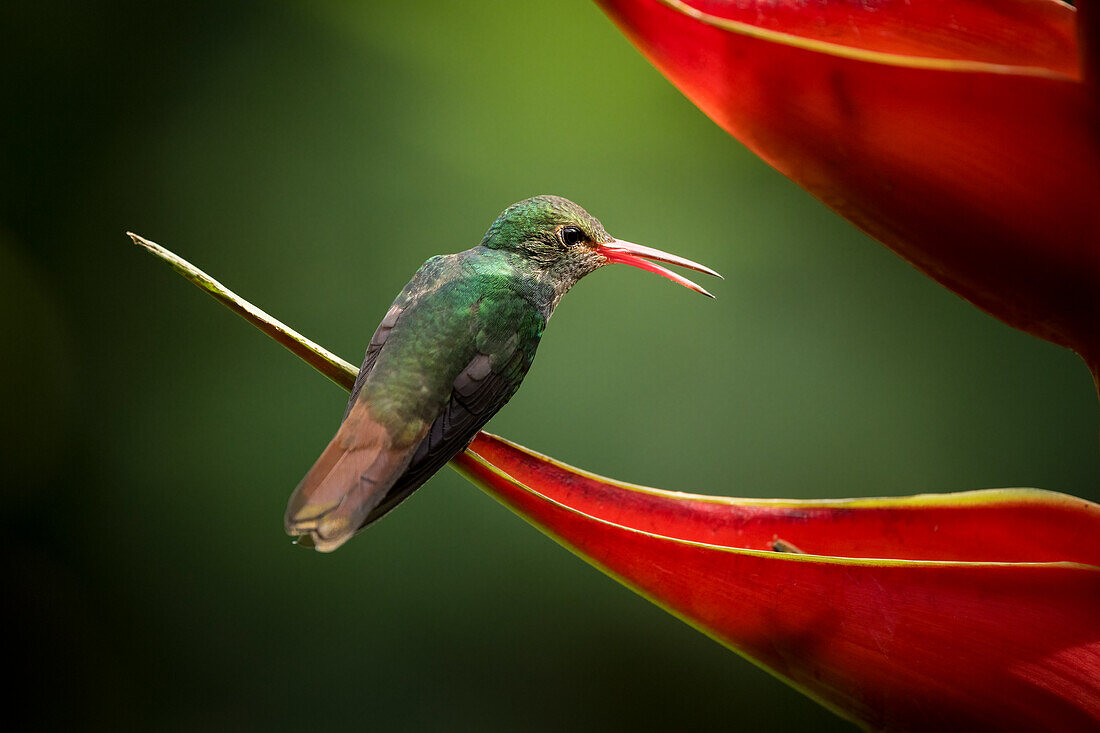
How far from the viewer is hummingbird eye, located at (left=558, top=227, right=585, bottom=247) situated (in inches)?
19.4

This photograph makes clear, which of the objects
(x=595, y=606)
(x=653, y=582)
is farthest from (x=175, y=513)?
(x=653, y=582)

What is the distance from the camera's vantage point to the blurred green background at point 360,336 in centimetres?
108

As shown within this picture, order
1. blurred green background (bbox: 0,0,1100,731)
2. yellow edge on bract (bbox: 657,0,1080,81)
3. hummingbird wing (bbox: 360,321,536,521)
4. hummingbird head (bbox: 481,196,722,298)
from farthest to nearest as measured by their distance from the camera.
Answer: blurred green background (bbox: 0,0,1100,731)
hummingbird head (bbox: 481,196,722,298)
hummingbird wing (bbox: 360,321,536,521)
yellow edge on bract (bbox: 657,0,1080,81)

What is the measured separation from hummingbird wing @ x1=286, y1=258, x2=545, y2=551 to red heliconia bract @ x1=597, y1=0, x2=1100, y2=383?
0.15 m

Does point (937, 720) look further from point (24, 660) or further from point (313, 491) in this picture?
point (24, 660)

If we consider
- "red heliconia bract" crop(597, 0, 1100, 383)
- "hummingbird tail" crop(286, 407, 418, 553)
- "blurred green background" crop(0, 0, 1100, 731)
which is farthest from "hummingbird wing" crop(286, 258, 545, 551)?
"blurred green background" crop(0, 0, 1100, 731)

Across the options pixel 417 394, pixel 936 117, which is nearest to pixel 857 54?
pixel 936 117

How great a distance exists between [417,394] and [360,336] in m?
0.61

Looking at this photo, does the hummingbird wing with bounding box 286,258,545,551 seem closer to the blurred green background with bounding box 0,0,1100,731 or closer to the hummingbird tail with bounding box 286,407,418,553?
the hummingbird tail with bounding box 286,407,418,553

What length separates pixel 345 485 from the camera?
346 millimetres

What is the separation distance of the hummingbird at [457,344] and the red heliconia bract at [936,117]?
0.08m

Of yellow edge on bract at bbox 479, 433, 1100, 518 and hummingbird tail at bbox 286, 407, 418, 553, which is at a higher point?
yellow edge on bract at bbox 479, 433, 1100, 518

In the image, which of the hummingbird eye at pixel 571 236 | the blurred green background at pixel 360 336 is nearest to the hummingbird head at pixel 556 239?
the hummingbird eye at pixel 571 236

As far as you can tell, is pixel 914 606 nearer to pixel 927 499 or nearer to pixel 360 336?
pixel 927 499
